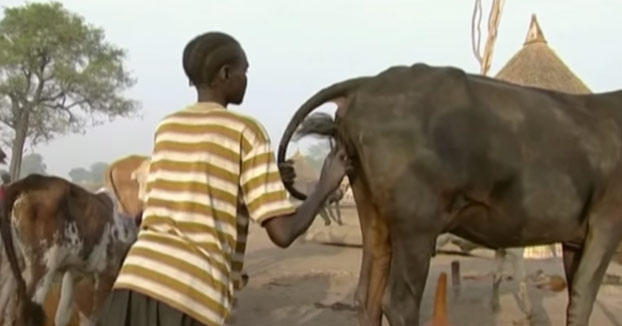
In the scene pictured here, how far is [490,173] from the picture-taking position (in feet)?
14.2

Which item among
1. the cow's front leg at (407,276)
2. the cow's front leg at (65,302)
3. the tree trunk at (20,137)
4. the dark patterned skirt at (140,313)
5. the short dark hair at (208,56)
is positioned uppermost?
the short dark hair at (208,56)

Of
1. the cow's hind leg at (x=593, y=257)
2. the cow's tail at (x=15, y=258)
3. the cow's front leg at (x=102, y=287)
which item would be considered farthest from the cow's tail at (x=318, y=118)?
the cow's front leg at (x=102, y=287)

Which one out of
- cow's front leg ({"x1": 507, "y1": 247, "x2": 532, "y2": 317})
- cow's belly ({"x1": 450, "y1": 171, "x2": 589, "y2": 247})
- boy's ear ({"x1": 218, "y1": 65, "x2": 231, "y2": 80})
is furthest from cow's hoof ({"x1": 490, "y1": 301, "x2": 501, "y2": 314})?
boy's ear ({"x1": 218, "y1": 65, "x2": 231, "y2": 80})

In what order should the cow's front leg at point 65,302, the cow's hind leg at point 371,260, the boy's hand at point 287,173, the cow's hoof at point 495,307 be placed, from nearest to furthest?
the boy's hand at point 287,173 < the cow's hind leg at point 371,260 < the cow's front leg at point 65,302 < the cow's hoof at point 495,307

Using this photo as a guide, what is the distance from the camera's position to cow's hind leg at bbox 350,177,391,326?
4.54 m

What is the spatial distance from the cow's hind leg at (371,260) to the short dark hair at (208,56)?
6.26ft

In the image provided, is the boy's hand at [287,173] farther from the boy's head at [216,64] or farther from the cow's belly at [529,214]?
the cow's belly at [529,214]

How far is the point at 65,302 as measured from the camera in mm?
6039

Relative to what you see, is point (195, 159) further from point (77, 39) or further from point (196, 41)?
point (77, 39)

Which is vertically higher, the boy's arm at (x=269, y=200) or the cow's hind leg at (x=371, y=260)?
the boy's arm at (x=269, y=200)

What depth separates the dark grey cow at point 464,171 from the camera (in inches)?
166

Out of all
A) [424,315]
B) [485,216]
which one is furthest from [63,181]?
[424,315]

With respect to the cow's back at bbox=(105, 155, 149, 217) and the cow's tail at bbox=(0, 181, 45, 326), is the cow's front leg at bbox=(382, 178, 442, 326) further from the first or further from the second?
the cow's back at bbox=(105, 155, 149, 217)

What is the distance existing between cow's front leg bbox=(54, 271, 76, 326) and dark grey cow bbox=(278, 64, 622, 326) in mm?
2463
